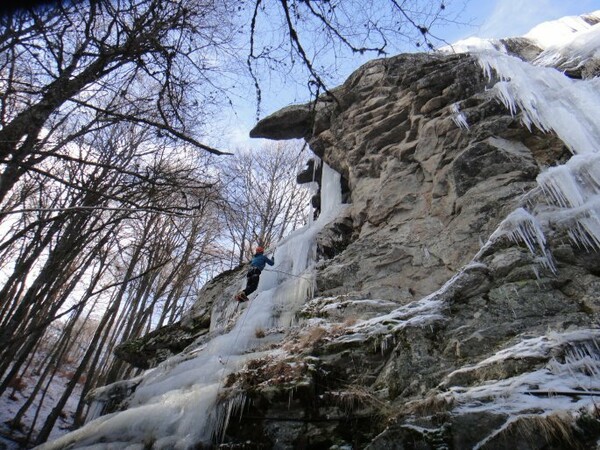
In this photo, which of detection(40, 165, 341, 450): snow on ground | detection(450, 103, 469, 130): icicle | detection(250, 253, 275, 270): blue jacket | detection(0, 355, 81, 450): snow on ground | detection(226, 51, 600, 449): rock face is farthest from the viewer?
detection(0, 355, 81, 450): snow on ground

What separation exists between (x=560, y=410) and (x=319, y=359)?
91.3 inches

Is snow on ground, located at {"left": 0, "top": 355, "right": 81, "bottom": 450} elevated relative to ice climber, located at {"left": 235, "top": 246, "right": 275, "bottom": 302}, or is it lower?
lower

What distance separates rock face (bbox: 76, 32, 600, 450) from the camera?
9.76 ft

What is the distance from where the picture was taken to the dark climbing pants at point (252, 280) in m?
7.79

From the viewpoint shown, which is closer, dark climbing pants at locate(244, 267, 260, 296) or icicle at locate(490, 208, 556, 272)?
icicle at locate(490, 208, 556, 272)

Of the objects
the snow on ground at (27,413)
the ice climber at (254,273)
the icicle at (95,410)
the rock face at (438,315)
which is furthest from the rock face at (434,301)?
the snow on ground at (27,413)

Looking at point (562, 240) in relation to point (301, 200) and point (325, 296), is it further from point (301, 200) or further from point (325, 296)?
point (301, 200)

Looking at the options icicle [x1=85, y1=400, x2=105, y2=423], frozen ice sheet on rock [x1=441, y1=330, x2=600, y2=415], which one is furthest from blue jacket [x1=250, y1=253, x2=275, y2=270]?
frozen ice sheet on rock [x1=441, y1=330, x2=600, y2=415]

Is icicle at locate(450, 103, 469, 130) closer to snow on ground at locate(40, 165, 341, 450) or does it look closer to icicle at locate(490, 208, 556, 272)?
icicle at locate(490, 208, 556, 272)

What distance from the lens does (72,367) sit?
80.5ft

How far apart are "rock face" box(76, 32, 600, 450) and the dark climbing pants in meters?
→ 1.04

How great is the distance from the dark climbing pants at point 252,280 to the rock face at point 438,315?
41.0 inches

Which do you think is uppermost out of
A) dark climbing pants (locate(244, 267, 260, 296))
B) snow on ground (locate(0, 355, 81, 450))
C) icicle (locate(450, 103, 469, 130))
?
icicle (locate(450, 103, 469, 130))

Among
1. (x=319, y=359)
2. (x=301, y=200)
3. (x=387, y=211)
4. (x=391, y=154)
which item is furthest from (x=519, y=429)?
(x=301, y=200)
